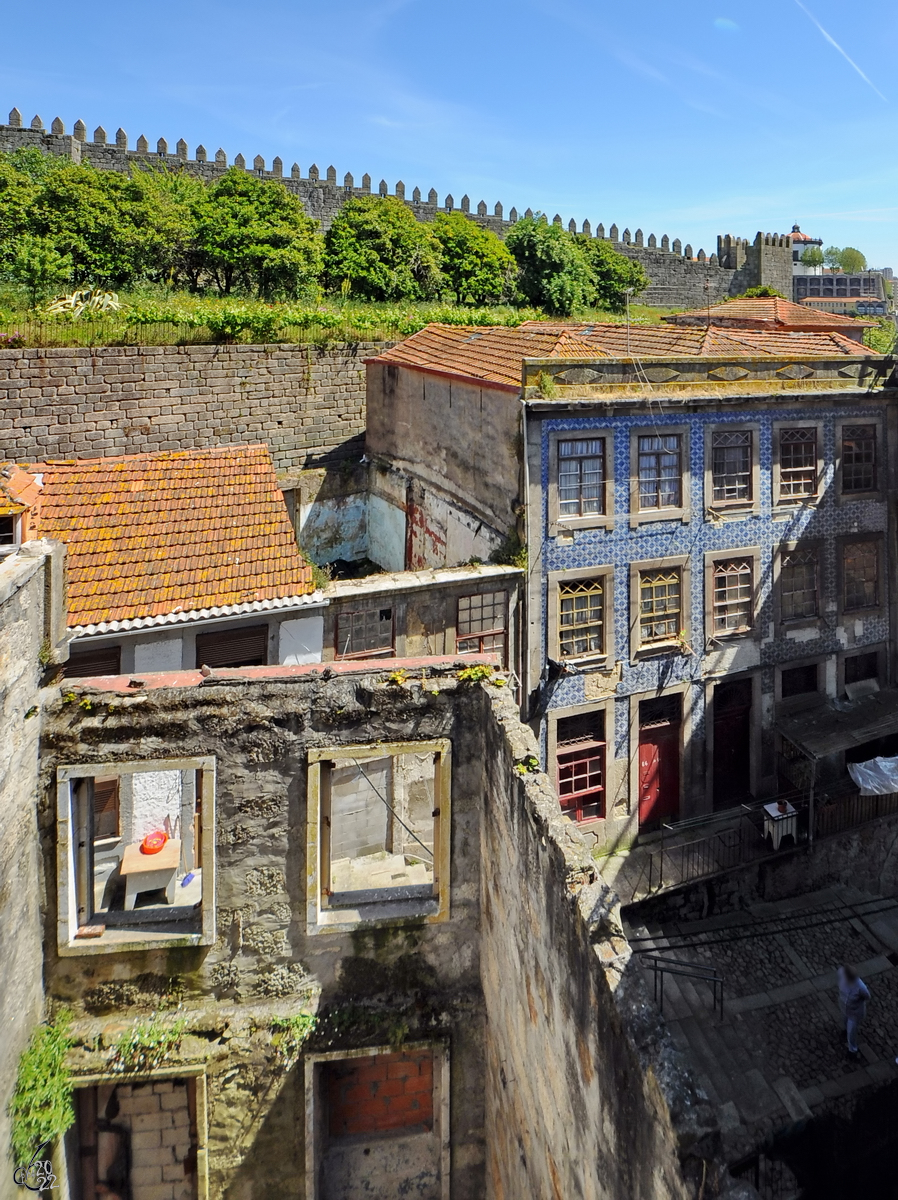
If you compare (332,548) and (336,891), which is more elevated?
(332,548)

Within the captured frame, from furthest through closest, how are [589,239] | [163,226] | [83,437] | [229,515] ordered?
[589,239] → [163,226] → [83,437] → [229,515]

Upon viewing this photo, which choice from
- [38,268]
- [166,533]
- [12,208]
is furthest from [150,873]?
[12,208]

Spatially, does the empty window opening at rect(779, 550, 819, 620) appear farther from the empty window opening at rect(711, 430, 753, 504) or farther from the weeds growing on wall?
the weeds growing on wall

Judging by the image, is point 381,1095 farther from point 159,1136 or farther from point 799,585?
point 799,585

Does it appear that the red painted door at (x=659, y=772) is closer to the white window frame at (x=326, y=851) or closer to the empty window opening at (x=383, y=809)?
the empty window opening at (x=383, y=809)

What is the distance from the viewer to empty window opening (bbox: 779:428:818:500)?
678 inches

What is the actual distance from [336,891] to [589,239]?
38.1 m

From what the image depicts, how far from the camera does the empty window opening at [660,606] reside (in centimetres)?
1636

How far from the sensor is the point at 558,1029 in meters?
6.30

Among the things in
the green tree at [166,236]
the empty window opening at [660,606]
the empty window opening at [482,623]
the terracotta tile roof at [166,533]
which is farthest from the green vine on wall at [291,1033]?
the green tree at [166,236]

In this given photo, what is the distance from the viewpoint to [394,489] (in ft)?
63.0

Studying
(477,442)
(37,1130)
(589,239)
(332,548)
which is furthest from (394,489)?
(589,239)

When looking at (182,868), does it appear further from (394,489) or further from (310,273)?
(310,273)

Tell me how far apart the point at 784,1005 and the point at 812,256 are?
74.5 m
